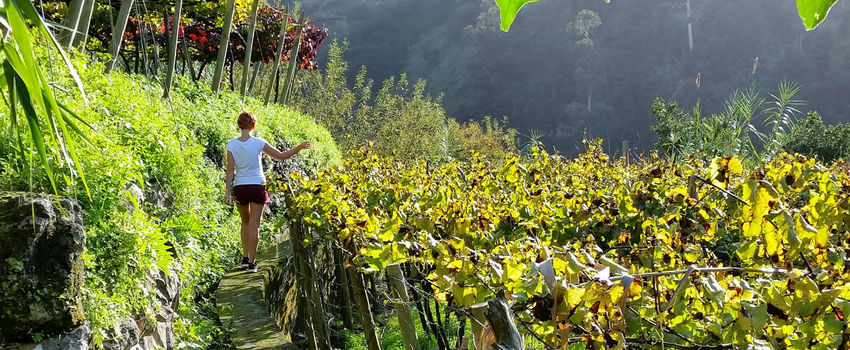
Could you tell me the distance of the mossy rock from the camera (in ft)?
8.39

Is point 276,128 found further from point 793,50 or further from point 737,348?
point 793,50

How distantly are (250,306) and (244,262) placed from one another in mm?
1062

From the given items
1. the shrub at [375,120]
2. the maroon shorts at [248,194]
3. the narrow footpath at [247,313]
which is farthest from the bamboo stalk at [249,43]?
the shrub at [375,120]

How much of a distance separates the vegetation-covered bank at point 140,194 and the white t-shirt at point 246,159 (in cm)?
28

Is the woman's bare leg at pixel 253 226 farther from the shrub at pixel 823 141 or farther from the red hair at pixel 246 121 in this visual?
the shrub at pixel 823 141

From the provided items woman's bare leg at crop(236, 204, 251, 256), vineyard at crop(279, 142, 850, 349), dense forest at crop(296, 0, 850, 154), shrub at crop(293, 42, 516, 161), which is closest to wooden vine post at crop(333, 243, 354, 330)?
woman's bare leg at crop(236, 204, 251, 256)

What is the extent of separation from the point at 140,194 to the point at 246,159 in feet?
4.94

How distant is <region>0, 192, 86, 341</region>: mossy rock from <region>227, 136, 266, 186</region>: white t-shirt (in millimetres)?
2762

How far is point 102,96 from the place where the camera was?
4438mm

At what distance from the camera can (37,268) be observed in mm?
2617

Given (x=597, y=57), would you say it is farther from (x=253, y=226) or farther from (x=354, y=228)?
(x=354, y=228)

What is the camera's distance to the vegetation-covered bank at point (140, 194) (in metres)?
2.98

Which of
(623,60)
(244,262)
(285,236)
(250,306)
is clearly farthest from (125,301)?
(623,60)

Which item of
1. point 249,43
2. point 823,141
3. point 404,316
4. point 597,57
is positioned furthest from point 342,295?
point 597,57
